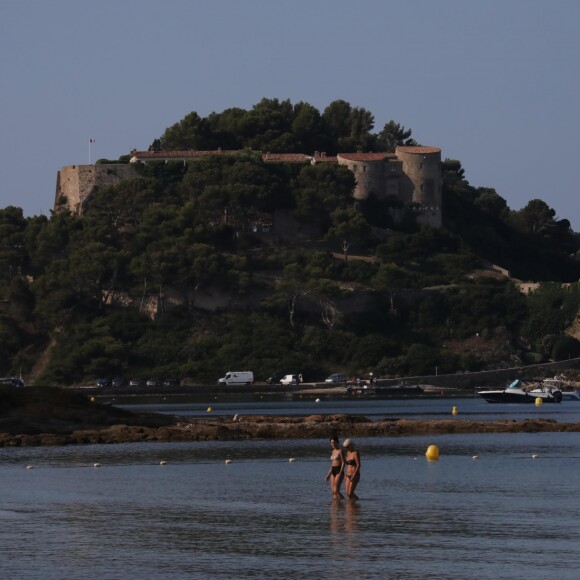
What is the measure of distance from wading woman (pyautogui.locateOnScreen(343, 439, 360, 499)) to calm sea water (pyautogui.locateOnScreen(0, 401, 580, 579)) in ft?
1.35

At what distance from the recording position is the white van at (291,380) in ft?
335

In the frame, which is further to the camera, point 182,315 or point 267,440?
point 182,315

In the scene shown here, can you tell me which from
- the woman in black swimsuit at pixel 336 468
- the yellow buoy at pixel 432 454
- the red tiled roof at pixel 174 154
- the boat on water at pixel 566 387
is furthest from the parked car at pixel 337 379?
the woman in black swimsuit at pixel 336 468

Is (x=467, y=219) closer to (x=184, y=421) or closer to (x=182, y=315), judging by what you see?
(x=182, y=315)

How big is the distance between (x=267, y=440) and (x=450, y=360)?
5383 cm

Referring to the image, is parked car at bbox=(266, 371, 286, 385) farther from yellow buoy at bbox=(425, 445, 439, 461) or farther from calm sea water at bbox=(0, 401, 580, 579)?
yellow buoy at bbox=(425, 445, 439, 461)

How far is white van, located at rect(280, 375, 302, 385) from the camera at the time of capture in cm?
10212

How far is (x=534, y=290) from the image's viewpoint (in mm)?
110250

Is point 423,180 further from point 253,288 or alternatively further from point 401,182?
point 253,288

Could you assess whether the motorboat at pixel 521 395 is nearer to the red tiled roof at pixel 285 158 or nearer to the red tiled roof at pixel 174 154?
the red tiled roof at pixel 285 158

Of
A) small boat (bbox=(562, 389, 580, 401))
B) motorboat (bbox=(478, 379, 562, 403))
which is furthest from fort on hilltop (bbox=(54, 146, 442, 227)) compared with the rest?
motorboat (bbox=(478, 379, 562, 403))

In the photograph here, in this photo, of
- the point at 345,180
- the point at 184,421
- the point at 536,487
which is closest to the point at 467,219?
the point at 345,180

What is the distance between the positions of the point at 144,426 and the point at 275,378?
4927 centimetres

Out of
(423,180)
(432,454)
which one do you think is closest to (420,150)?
(423,180)
